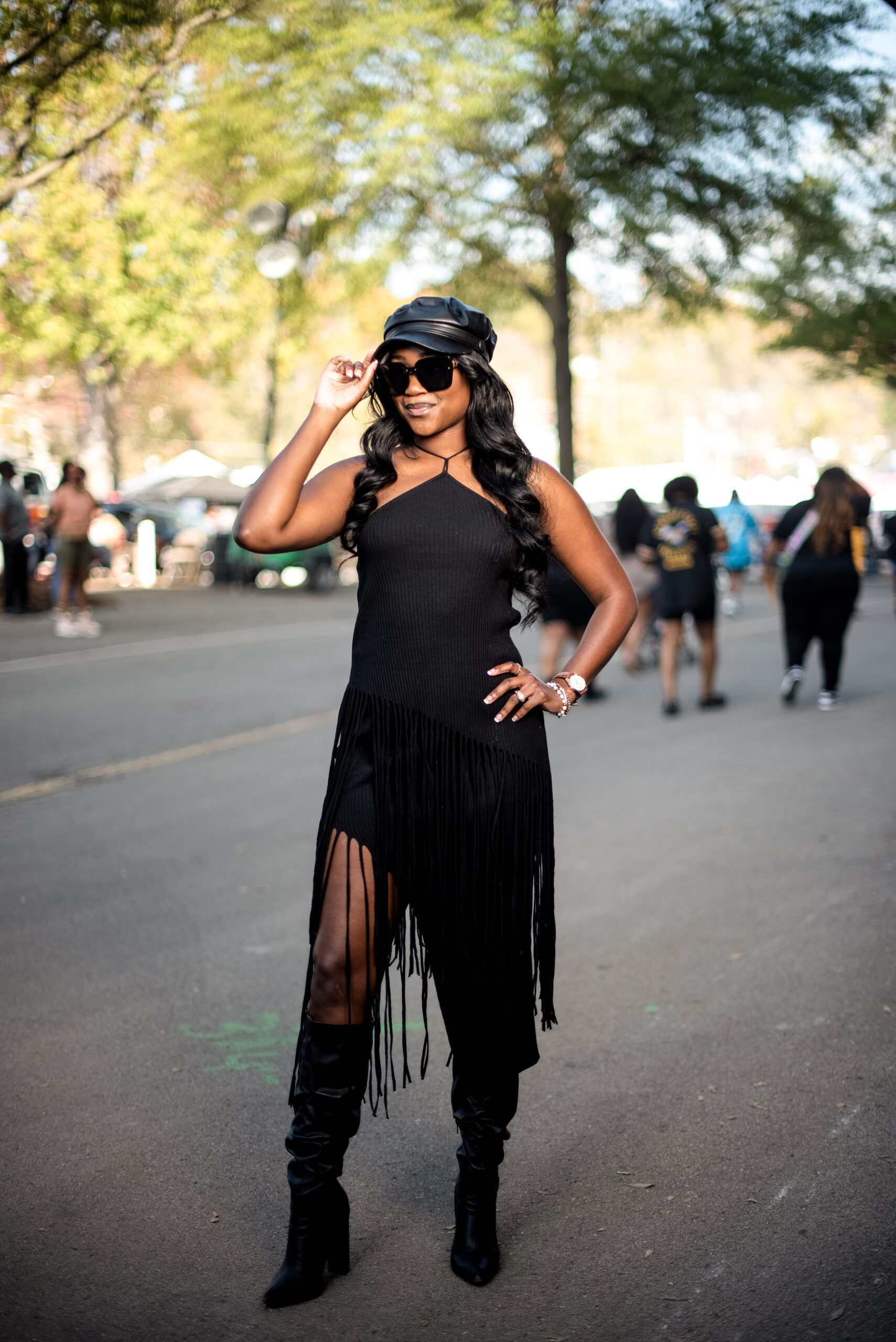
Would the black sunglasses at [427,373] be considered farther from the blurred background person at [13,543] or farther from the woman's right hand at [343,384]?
the blurred background person at [13,543]

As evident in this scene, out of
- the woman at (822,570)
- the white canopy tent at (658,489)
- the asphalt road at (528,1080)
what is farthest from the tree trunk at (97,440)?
the asphalt road at (528,1080)

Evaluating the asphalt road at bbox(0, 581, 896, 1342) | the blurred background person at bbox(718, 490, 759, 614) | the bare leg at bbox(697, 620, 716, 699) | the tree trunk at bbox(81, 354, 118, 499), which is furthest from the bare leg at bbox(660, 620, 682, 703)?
the tree trunk at bbox(81, 354, 118, 499)

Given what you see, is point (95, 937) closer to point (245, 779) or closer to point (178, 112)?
point (245, 779)

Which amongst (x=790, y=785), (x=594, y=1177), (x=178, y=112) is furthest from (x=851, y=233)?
(x=594, y=1177)

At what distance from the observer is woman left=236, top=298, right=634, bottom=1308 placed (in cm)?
270

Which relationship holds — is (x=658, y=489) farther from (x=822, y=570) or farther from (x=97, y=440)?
(x=822, y=570)

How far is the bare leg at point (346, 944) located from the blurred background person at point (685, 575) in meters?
7.68

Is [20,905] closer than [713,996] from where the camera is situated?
No

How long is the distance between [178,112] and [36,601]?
824cm

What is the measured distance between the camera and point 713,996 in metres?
4.40

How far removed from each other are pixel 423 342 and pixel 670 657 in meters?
7.77

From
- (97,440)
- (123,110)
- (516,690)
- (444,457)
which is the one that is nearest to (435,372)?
(444,457)

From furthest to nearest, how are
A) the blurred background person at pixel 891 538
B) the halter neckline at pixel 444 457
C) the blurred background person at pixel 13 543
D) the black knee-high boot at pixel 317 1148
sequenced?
the blurred background person at pixel 13 543, the blurred background person at pixel 891 538, the halter neckline at pixel 444 457, the black knee-high boot at pixel 317 1148

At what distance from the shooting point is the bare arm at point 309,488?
2.74 meters
